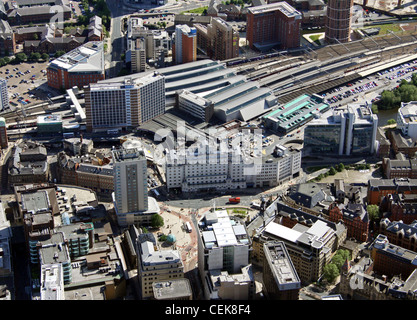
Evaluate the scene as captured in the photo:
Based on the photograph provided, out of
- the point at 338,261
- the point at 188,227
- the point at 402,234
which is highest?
the point at 402,234

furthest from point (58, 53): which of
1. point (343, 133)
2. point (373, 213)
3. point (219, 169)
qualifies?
point (373, 213)

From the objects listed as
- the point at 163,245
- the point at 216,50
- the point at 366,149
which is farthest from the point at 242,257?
the point at 216,50

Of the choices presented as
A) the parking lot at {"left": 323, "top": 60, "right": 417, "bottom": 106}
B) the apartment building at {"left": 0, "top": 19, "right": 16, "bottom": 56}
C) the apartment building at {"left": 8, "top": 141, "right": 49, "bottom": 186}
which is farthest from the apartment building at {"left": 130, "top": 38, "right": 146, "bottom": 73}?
the parking lot at {"left": 323, "top": 60, "right": 417, "bottom": 106}

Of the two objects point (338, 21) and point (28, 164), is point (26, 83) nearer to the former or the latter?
point (28, 164)

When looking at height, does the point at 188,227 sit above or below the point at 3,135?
below

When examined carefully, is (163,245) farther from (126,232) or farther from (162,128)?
(162,128)

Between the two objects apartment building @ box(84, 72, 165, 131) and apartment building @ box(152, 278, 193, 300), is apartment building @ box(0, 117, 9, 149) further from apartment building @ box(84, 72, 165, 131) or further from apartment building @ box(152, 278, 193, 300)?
apartment building @ box(152, 278, 193, 300)
